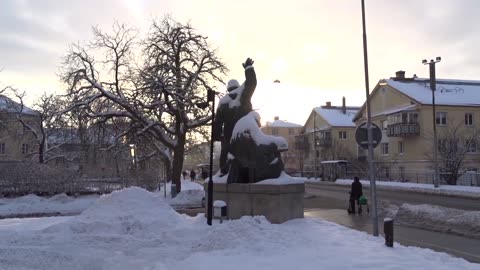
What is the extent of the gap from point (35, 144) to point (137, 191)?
3880cm

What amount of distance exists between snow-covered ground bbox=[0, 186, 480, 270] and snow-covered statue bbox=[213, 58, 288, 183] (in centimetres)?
185

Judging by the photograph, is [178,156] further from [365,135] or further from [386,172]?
[386,172]

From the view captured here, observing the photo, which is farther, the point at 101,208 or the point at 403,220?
the point at 403,220

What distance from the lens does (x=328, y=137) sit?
83125 mm

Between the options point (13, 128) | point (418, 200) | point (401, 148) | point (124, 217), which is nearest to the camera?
point (124, 217)

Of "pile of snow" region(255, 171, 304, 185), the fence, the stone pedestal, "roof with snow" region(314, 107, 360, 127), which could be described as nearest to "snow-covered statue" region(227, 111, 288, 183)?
"pile of snow" region(255, 171, 304, 185)

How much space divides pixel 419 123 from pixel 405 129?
1.62m

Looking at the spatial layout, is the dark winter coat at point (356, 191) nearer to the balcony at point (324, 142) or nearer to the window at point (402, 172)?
the window at point (402, 172)

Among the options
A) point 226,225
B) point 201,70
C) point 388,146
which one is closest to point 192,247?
point 226,225

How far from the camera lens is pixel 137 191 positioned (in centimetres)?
1602

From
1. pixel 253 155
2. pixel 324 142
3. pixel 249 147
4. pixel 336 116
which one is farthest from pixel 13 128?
pixel 336 116

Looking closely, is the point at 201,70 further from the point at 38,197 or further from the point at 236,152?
the point at 236,152

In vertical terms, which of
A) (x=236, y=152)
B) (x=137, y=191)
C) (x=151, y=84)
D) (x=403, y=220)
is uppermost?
(x=151, y=84)

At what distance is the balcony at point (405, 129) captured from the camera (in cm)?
5547
